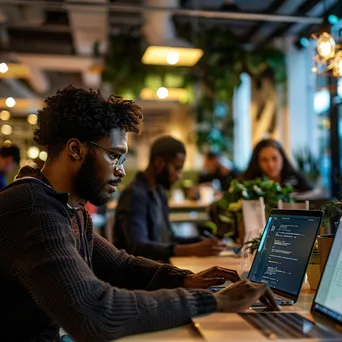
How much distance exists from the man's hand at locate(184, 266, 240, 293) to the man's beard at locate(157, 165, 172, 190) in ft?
5.63

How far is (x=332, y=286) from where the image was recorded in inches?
56.7

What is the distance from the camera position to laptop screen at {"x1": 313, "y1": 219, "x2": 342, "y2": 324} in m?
1.39

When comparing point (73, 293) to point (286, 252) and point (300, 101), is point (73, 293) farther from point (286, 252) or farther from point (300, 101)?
point (300, 101)

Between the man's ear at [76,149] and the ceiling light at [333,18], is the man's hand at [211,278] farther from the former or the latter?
the ceiling light at [333,18]

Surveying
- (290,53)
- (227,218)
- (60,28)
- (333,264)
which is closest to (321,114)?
(290,53)

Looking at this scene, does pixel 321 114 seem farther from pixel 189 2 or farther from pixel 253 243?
pixel 253 243

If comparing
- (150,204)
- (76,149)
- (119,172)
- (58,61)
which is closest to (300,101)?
(58,61)

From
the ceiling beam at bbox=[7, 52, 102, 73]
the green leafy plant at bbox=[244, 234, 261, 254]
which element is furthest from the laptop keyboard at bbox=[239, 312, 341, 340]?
the ceiling beam at bbox=[7, 52, 102, 73]

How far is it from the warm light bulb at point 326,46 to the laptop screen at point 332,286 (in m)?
1.90

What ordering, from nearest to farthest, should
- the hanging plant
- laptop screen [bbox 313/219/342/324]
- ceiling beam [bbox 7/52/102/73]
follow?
1. laptop screen [bbox 313/219/342/324]
2. the hanging plant
3. ceiling beam [bbox 7/52/102/73]

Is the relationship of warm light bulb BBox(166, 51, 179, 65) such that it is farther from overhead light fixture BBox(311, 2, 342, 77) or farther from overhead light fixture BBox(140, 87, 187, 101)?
overhead light fixture BBox(311, 2, 342, 77)

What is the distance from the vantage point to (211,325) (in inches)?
54.4

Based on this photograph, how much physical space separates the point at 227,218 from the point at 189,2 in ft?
16.9

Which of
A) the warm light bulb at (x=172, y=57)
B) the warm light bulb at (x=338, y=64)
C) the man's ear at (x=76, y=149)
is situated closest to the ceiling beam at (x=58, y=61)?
the warm light bulb at (x=172, y=57)
